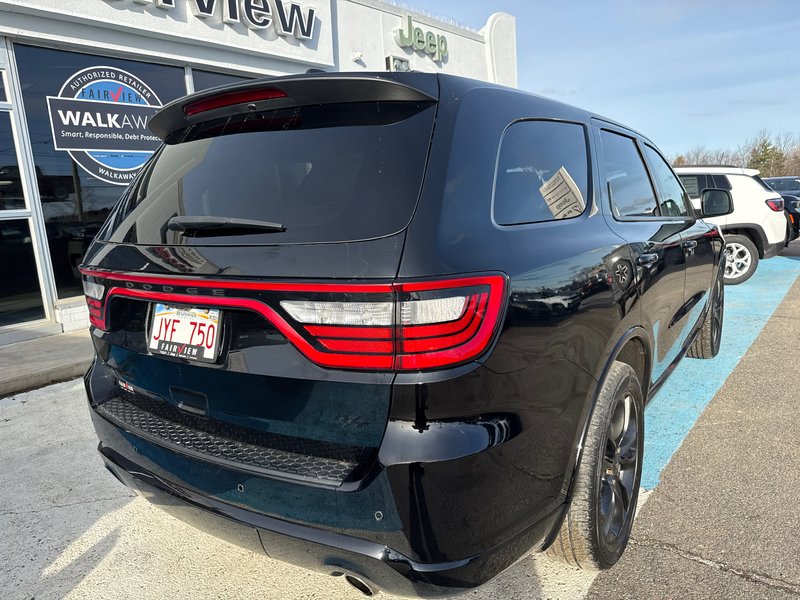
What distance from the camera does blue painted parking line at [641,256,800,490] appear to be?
10.3ft

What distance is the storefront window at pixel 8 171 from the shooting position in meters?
5.99

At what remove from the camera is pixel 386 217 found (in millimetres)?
1458

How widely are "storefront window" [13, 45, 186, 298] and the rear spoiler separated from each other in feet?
18.0

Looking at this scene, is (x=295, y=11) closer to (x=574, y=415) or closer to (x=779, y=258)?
(x=574, y=415)

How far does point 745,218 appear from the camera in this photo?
815cm

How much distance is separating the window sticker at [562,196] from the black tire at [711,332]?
257cm

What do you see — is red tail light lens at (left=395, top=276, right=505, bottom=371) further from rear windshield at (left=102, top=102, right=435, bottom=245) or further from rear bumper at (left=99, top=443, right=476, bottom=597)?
rear bumper at (left=99, top=443, right=476, bottom=597)

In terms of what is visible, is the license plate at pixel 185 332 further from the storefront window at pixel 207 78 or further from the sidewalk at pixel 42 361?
the storefront window at pixel 207 78

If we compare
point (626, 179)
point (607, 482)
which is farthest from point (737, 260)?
point (607, 482)

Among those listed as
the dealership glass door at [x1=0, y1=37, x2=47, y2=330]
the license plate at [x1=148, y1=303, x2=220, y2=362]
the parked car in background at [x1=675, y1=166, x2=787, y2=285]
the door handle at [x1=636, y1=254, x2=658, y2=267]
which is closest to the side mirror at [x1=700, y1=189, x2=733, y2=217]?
the door handle at [x1=636, y1=254, x2=658, y2=267]

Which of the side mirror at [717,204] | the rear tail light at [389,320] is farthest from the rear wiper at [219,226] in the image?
the side mirror at [717,204]

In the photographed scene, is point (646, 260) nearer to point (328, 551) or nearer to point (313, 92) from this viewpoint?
point (313, 92)

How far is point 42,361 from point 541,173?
4866 mm

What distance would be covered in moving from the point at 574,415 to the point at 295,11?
801 cm
